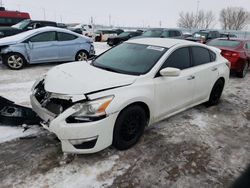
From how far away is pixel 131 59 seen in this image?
3.98m

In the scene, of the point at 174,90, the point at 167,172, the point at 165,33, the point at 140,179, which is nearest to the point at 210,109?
the point at 174,90

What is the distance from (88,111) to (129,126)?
72cm

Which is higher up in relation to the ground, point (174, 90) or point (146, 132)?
point (174, 90)

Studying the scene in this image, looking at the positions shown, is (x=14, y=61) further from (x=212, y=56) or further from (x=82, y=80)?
(x=212, y=56)

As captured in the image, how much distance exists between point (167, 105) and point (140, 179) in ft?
4.66

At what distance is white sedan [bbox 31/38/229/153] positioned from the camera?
2.91 meters

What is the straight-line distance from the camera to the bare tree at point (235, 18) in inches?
2295

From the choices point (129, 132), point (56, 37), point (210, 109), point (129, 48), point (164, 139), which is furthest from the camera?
point (56, 37)

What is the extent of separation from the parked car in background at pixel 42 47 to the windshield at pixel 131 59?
477 cm

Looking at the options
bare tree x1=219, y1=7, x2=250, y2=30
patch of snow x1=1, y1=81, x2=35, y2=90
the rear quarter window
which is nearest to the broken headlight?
the rear quarter window

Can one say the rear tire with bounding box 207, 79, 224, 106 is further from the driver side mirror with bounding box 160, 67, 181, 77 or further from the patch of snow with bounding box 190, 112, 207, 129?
the driver side mirror with bounding box 160, 67, 181, 77

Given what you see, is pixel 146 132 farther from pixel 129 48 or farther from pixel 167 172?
pixel 129 48

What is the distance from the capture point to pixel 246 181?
145cm

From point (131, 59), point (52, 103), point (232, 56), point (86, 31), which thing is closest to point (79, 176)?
point (52, 103)
